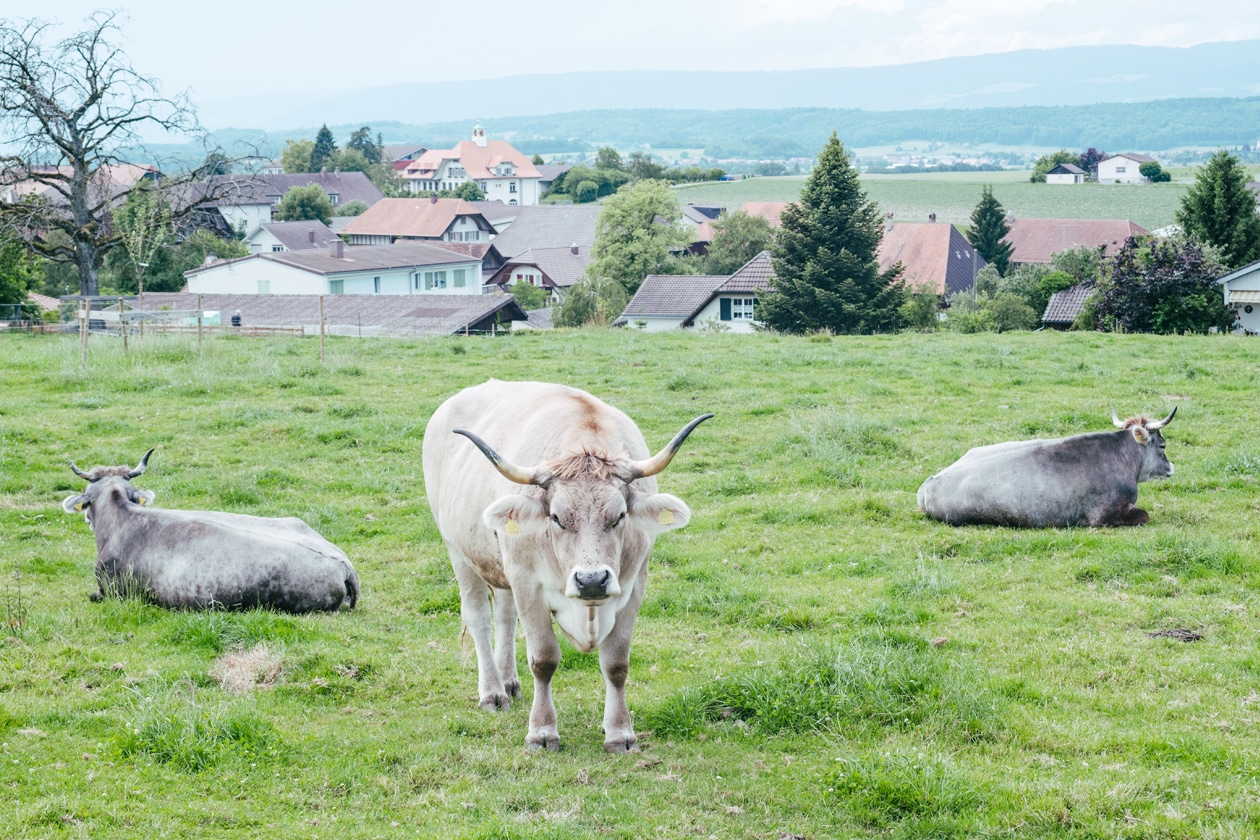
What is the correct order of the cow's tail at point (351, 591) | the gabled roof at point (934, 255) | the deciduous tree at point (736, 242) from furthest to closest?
the deciduous tree at point (736, 242), the gabled roof at point (934, 255), the cow's tail at point (351, 591)

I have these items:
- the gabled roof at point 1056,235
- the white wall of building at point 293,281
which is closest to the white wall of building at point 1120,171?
the gabled roof at point 1056,235

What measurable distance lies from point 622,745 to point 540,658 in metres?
0.75

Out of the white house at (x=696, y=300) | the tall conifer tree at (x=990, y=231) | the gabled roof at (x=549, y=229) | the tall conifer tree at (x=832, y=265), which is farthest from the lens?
the gabled roof at (x=549, y=229)

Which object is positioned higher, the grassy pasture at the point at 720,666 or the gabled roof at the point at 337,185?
the gabled roof at the point at 337,185

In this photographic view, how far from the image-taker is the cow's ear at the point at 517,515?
6.53 metres

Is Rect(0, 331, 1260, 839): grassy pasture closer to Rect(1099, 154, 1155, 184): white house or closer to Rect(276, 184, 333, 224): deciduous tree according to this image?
Rect(276, 184, 333, 224): deciduous tree

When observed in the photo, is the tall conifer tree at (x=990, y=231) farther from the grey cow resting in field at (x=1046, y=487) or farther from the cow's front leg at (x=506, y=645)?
the cow's front leg at (x=506, y=645)

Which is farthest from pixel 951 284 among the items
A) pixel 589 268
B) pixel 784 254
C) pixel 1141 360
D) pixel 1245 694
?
pixel 1245 694

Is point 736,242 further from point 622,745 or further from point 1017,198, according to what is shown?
point 622,745

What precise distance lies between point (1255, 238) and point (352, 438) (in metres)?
39.7

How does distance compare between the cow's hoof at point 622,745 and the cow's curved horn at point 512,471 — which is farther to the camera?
the cow's hoof at point 622,745

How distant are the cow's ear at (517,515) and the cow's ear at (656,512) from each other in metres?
0.55

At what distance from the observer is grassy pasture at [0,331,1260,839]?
5852 millimetres

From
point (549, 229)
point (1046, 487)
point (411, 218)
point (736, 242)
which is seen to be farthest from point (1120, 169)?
point (1046, 487)
